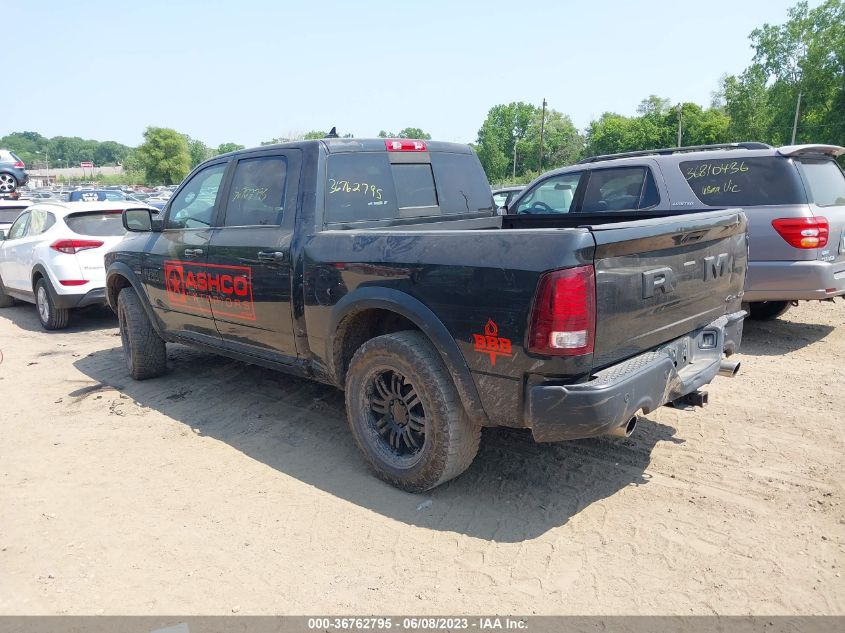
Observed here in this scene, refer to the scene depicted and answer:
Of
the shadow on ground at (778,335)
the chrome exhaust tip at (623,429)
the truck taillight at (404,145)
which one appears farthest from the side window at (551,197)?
the chrome exhaust tip at (623,429)

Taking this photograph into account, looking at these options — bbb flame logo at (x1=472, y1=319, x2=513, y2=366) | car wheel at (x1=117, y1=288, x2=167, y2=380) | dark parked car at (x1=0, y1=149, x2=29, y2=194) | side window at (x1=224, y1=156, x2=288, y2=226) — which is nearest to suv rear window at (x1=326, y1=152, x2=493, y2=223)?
side window at (x1=224, y1=156, x2=288, y2=226)

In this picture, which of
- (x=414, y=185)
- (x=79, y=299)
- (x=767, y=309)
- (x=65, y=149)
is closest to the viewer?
(x=414, y=185)

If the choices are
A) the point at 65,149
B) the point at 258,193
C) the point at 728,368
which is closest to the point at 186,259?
the point at 258,193

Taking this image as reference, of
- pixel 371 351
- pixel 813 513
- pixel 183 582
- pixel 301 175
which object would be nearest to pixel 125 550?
A: pixel 183 582

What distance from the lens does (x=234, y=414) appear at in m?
5.03

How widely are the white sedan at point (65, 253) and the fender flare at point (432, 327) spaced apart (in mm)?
6003

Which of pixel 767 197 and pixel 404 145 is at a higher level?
pixel 404 145

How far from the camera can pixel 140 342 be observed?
5.82 metres

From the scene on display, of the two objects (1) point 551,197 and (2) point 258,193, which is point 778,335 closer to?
(1) point 551,197

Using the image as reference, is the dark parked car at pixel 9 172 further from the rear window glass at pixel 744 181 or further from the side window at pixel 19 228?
the rear window glass at pixel 744 181

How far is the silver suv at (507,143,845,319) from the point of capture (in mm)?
5930

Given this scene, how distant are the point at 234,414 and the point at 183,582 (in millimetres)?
2217

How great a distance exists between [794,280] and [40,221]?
944 cm

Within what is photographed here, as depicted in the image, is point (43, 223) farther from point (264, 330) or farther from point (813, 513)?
point (813, 513)
